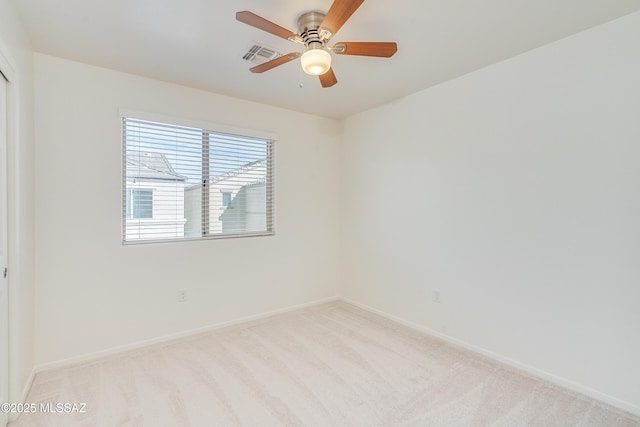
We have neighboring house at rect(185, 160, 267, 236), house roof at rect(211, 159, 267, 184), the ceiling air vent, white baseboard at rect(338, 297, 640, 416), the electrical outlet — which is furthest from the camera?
house roof at rect(211, 159, 267, 184)

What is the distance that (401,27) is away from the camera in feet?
6.72

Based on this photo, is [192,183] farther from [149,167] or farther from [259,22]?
[259,22]

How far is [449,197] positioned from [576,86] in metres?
1.21

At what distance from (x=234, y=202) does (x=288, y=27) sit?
193 cm

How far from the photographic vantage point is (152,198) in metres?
2.91

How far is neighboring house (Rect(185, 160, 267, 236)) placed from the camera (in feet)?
10.3

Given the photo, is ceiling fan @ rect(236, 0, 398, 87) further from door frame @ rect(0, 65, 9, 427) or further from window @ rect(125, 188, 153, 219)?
window @ rect(125, 188, 153, 219)

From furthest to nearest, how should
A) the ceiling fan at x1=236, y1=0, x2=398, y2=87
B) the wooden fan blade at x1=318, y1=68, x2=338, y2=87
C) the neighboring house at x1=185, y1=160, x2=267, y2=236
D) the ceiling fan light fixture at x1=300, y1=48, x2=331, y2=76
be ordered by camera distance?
the neighboring house at x1=185, y1=160, x2=267, y2=236
the wooden fan blade at x1=318, y1=68, x2=338, y2=87
the ceiling fan light fixture at x1=300, y1=48, x2=331, y2=76
the ceiling fan at x1=236, y1=0, x2=398, y2=87

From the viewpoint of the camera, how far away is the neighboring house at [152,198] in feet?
9.17

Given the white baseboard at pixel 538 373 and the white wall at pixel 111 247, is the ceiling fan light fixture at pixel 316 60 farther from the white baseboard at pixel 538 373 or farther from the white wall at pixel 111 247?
the white baseboard at pixel 538 373

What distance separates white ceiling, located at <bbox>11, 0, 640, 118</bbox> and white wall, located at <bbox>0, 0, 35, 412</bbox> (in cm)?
23

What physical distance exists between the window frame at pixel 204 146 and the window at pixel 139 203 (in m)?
0.04

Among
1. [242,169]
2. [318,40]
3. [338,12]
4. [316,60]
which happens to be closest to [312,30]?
[318,40]

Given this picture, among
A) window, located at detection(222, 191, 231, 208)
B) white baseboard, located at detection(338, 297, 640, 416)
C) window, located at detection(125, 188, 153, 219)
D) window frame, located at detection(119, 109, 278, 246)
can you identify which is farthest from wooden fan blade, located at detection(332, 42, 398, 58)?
white baseboard, located at detection(338, 297, 640, 416)
